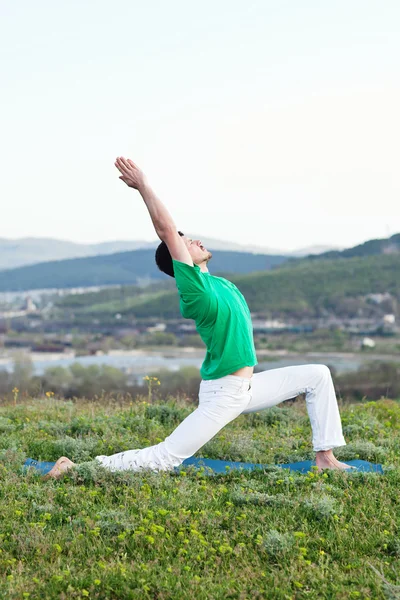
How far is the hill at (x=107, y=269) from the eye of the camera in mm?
146250

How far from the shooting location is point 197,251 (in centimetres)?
609

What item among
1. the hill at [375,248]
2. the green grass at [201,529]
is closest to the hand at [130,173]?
the green grass at [201,529]

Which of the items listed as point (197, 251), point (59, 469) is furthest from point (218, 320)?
point (59, 469)

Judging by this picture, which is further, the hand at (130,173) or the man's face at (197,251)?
the man's face at (197,251)

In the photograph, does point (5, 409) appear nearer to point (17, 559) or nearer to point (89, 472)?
point (89, 472)

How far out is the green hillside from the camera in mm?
113250

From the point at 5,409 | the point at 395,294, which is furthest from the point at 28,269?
the point at 5,409

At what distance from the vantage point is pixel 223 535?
4.95 metres

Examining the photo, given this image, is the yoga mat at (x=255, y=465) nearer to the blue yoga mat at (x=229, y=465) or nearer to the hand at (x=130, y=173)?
the blue yoga mat at (x=229, y=465)

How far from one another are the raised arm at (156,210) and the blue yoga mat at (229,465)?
1.95m

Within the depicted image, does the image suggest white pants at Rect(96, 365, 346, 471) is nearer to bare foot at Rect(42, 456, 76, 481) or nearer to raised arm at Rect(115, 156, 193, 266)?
bare foot at Rect(42, 456, 76, 481)

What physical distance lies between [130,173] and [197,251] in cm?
84

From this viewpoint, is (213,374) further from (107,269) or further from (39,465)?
(107,269)

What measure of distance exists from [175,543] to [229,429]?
149 inches
